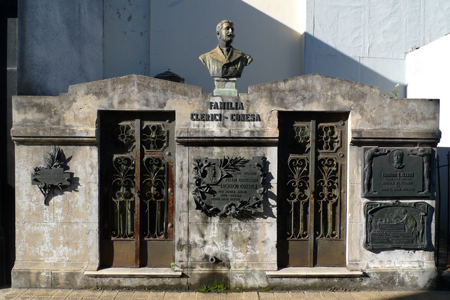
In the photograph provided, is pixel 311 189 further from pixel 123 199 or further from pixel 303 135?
pixel 123 199

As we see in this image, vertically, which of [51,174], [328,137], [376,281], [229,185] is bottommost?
[376,281]

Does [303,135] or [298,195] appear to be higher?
[303,135]

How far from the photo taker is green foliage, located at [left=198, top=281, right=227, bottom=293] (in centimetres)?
655

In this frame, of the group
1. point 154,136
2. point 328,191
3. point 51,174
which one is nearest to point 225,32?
point 154,136

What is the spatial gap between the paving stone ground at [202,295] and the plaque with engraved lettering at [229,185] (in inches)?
49.1

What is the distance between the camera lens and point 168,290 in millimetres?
6594

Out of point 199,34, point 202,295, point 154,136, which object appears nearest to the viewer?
point 202,295

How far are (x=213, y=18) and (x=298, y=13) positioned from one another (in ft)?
8.33

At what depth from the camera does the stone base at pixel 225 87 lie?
22.1 feet

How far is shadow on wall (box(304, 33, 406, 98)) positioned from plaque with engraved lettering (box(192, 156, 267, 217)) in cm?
668

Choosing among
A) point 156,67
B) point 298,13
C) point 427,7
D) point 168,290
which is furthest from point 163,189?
point 427,7

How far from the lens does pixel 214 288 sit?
6.57 metres

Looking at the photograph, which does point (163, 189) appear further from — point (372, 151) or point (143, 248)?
point (372, 151)

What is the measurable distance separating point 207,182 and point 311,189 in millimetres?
1673
